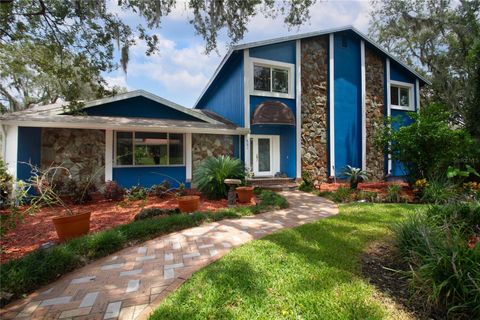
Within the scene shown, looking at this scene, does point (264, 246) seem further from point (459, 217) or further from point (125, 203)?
point (125, 203)

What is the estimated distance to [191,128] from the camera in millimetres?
9688

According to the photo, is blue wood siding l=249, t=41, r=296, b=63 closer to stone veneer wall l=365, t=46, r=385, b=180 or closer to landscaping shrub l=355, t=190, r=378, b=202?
stone veneer wall l=365, t=46, r=385, b=180

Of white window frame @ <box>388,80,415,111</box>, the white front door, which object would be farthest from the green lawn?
white window frame @ <box>388,80,415,111</box>

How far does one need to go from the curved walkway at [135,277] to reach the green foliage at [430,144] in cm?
583

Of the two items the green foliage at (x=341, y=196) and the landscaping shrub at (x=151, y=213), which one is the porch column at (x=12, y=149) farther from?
the green foliage at (x=341, y=196)

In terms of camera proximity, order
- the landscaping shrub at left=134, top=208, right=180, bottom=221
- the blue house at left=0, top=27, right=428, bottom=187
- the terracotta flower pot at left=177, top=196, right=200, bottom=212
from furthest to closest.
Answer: the blue house at left=0, top=27, right=428, bottom=187 < the terracotta flower pot at left=177, top=196, right=200, bottom=212 < the landscaping shrub at left=134, top=208, right=180, bottom=221

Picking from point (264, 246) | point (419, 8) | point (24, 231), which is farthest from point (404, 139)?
point (419, 8)

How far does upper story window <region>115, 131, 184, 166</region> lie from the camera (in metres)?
9.55

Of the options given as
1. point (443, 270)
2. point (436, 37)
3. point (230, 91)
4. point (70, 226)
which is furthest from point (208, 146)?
point (436, 37)

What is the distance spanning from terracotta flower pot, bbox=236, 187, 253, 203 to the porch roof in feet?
10.8

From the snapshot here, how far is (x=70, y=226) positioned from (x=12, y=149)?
534 centimetres

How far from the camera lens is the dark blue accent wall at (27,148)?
795 centimetres

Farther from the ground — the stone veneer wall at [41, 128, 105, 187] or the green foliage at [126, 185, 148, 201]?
the stone veneer wall at [41, 128, 105, 187]

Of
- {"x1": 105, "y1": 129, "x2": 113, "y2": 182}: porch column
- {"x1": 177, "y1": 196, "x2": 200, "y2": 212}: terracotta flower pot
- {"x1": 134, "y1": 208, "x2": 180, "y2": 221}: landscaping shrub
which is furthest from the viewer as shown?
{"x1": 105, "y1": 129, "x2": 113, "y2": 182}: porch column
